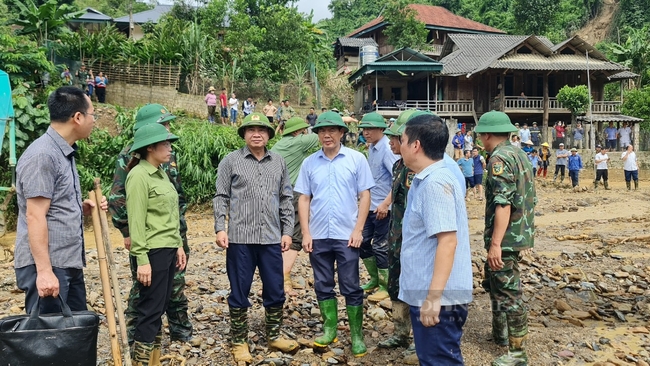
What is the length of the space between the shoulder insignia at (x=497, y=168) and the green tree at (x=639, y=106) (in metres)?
26.2

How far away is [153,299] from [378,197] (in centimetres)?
279

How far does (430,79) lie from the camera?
2898 cm

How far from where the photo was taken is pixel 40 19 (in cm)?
2080

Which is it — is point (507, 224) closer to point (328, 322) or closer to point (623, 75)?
point (328, 322)

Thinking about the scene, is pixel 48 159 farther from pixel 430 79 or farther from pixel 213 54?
pixel 430 79

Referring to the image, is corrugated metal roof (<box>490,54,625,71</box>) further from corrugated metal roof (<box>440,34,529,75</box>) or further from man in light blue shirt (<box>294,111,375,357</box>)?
man in light blue shirt (<box>294,111,375,357</box>)

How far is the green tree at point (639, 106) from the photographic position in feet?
86.8

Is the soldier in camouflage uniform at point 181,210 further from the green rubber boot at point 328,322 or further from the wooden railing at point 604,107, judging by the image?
the wooden railing at point 604,107

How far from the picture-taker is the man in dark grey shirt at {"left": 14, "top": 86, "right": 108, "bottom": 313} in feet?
10.1

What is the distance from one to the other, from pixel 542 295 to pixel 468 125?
21.5 meters

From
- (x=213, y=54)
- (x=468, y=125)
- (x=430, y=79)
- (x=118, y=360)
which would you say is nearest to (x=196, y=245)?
(x=118, y=360)

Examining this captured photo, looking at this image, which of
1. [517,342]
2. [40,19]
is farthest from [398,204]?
[40,19]

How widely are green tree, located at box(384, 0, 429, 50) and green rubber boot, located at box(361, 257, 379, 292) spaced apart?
29662 millimetres

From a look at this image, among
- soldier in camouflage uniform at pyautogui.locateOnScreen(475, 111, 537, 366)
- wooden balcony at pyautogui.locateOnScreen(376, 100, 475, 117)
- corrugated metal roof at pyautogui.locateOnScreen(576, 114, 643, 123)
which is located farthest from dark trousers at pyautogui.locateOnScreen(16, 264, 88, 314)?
corrugated metal roof at pyautogui.locateOnScreen(576, 114, 643, 123)
